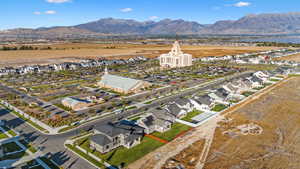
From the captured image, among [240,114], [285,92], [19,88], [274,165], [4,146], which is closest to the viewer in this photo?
[274,165]

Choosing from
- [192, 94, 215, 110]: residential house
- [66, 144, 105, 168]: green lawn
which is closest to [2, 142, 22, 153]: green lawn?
[66, 144, 105, 168]: green lawn

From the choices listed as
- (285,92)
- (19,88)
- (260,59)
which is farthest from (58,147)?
(260,59)

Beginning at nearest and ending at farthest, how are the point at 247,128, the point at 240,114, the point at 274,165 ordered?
the point at 274,165, the point at 247,128, the point at 240,114

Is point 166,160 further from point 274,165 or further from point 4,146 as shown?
point 4,146

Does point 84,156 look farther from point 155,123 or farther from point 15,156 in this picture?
point 155,123

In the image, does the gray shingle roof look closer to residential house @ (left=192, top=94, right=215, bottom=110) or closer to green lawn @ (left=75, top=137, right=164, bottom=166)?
green lawn @ (left=75, top=137, right=164, bottom=166)

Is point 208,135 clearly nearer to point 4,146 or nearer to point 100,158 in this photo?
point 100,158

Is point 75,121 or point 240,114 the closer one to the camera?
point 75,121
